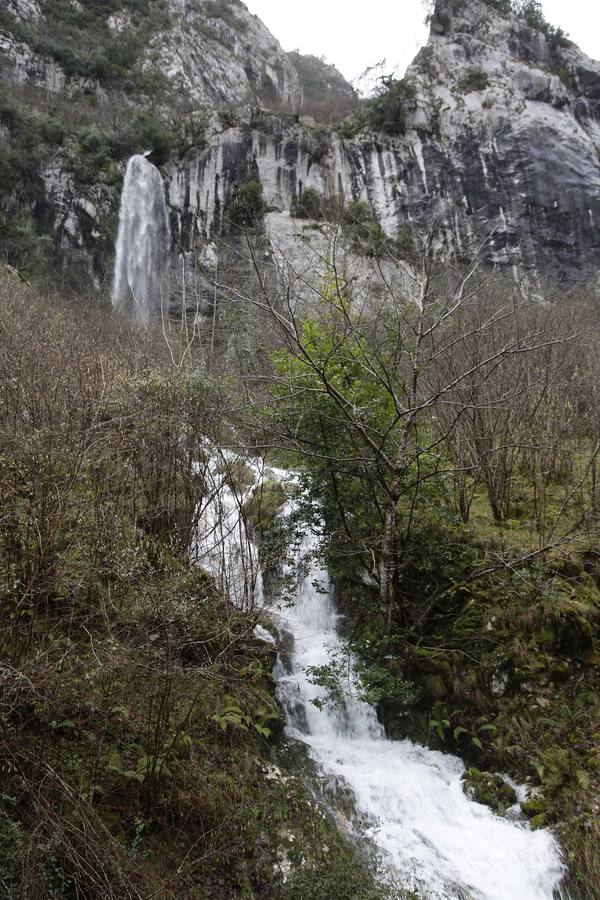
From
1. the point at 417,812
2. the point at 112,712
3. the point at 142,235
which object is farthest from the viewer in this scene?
the point at 142,235

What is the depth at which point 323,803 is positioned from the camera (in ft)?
15.7

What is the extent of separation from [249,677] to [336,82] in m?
61.9

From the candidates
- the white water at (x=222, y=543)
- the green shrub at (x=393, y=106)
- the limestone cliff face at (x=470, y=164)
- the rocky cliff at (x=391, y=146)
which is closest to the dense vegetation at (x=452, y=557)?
the white water at (x=222, y=543)

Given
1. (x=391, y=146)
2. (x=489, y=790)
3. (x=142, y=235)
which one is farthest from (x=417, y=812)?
(x=391, y=146)

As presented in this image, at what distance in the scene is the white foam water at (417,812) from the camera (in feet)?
14.0

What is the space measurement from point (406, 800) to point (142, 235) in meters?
26.2

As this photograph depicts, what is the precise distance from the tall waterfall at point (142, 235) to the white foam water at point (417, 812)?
20.3 meters

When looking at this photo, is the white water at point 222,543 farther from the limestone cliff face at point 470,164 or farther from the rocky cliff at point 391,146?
the limestone cliff face at point 470,164

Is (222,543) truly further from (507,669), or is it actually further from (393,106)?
(393,106)

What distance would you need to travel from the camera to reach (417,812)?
16.0 ft

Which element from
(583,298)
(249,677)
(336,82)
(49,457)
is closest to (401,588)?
(249,677)

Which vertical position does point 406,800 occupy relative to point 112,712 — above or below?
below

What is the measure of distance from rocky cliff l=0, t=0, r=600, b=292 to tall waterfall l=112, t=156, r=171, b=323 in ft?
2.08

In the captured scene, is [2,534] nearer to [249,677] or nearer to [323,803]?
[249,677]
